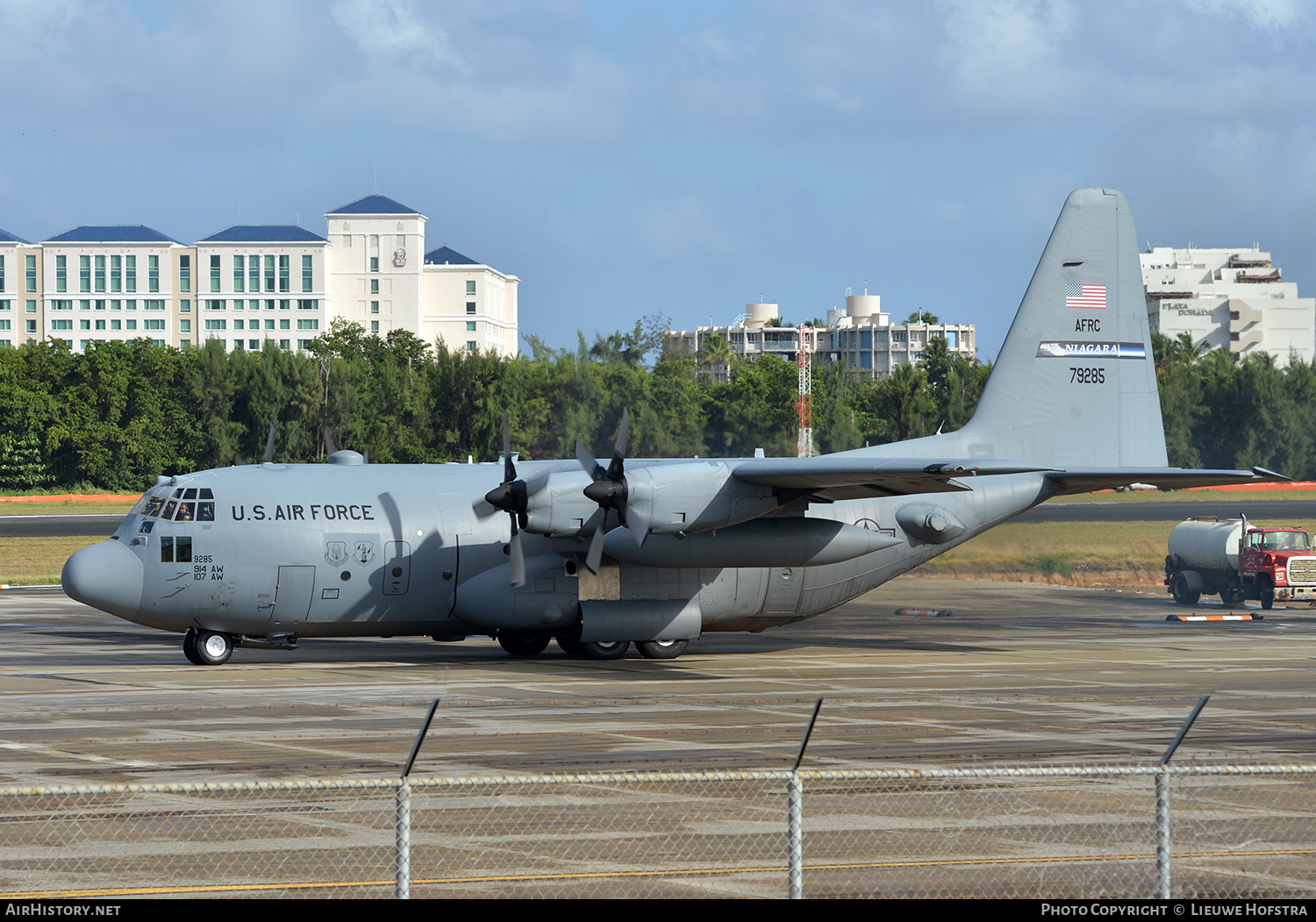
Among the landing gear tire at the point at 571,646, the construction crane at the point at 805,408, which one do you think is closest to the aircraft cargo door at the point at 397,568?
the landing gear tire at the point at 571,646

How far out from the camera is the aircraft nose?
27.4 meters

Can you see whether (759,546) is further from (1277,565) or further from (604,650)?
(1277,565)

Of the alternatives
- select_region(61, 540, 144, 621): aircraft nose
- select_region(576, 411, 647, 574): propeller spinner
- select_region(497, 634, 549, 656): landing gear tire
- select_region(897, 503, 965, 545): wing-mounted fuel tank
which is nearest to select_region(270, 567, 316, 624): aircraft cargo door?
select_region(61, 540, 144, 621): aircraft nose

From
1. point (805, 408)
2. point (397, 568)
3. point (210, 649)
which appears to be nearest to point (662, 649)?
point (397, 568)

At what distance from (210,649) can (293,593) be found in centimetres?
206

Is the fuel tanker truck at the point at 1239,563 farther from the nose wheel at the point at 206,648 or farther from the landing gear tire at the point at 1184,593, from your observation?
the nose wheel at the point at 206,648

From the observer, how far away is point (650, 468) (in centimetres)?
2745

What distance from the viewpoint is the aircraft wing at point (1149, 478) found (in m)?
28.8

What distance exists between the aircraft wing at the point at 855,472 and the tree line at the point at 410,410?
59.9 meters

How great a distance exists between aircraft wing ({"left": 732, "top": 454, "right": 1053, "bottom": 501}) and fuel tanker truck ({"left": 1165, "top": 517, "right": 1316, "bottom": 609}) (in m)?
20.3

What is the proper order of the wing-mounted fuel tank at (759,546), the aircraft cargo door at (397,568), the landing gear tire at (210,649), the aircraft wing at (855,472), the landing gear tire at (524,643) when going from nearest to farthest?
1. the aircraft wing at (855,472)
2. the wing-mounted fuel tank at (759,546)
3. the landing gear tire at (210,649)
4. the aircraft cargo door at (397,568)
5. the landing gear tire at (524,643)

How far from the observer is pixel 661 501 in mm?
27250

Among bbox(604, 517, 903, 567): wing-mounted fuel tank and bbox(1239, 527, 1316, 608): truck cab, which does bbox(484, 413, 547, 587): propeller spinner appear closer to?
bbox(604, 517, 903, 567): wing-mounted fuel tank

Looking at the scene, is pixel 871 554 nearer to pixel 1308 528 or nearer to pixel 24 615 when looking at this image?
pixel 24 615
